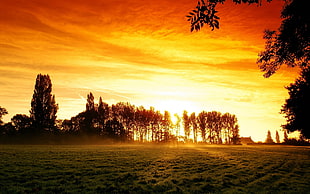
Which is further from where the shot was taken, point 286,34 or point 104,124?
point 104,124

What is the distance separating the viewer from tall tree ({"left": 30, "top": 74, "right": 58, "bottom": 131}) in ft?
232

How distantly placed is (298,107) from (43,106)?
72.8 meters

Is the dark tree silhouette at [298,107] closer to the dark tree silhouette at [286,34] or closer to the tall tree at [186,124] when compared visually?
the dark tree silhouette at [286,34]

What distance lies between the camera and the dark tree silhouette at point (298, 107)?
1421 inches

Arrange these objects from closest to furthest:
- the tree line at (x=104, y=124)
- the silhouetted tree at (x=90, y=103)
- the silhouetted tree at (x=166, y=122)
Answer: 1. the tree line at (x=104, y=124)
2. the silhouetted tree at (x=90, y=103)
3. the silhouetted tree at (x=166, y=122)


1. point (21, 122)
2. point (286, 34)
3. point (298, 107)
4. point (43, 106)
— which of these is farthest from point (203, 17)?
point (21, 122)

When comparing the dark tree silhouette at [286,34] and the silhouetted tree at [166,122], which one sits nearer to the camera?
the dark tree silhouette at [286,34]

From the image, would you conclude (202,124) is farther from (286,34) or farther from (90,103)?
(286,34)

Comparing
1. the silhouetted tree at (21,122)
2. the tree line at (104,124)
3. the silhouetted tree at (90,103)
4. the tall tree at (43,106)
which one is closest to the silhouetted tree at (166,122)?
the tree line at (104,124)

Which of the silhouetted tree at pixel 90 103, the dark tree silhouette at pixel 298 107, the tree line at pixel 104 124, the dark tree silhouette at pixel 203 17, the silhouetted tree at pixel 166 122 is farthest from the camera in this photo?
the silhouetted tree at pixel 166 122

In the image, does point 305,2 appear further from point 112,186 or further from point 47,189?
point 47,189

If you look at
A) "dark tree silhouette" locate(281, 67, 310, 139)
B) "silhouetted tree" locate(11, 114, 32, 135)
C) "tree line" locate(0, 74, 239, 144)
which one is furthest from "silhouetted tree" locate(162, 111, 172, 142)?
"dark tree silhouette" locate(281, 67, 310, 139)

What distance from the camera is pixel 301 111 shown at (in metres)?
38.3

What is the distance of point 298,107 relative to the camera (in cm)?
3884
